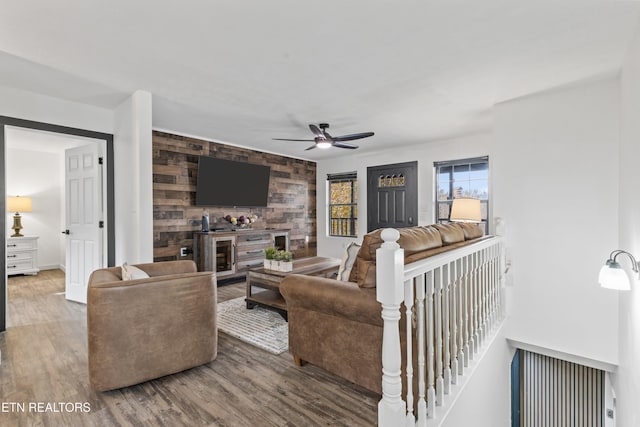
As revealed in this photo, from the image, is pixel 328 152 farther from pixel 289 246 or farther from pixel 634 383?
pixel 634 383

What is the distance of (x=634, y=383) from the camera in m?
2.15

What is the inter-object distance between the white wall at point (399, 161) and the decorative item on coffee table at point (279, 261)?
3.04m

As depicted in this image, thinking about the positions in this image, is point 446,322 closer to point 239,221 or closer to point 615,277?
point 615,277

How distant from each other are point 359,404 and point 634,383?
1.91m

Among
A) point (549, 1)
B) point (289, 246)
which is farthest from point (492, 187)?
point (289, 246)

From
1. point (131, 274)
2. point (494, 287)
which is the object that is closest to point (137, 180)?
point (131, 274)

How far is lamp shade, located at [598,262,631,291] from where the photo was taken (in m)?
1.98

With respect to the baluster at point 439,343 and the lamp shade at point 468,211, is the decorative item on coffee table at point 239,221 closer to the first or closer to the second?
the lamp shade at point 468,211

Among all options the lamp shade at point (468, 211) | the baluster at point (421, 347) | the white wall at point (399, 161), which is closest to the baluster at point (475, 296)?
the baluster at point (421, 347)

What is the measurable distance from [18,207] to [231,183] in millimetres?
4276

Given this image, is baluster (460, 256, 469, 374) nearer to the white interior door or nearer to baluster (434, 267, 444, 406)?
baluster (434, 267, 444, 406)

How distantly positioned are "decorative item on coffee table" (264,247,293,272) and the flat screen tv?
2017mm

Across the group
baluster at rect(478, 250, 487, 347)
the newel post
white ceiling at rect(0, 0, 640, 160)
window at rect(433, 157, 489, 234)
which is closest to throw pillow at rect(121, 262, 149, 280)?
white ceiling at rect(0, 0, 640, 160)

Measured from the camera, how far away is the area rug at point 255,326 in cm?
295
